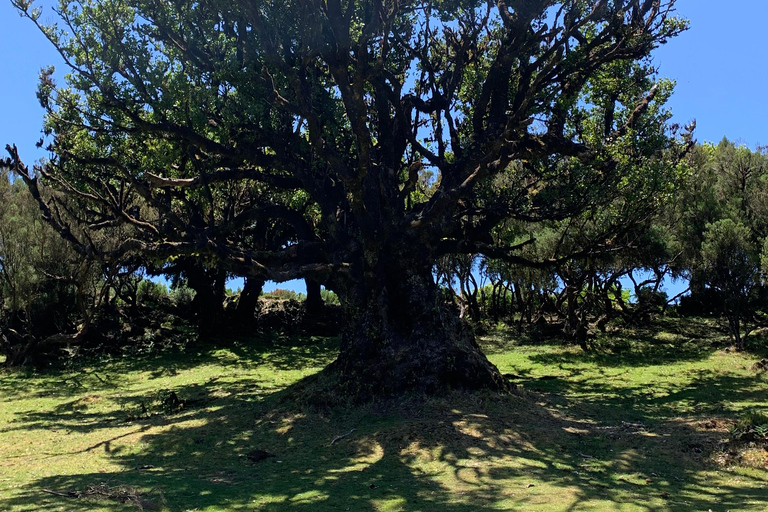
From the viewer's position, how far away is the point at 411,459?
33.9 ft

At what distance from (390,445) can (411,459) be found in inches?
29.9

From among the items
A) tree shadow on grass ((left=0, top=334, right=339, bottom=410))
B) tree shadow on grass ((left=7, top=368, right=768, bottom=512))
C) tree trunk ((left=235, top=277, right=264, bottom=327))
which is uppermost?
tree trunk ((left=235, top=277, right=264, bottom=327))

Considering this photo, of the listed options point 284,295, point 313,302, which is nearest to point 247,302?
point 313,302

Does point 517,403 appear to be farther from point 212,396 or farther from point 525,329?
point 525,329

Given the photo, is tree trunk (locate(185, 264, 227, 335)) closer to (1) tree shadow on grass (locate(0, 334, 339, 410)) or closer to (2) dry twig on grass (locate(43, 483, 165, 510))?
(1) tree shadow on grass (locate(0, 334, 339, 410))

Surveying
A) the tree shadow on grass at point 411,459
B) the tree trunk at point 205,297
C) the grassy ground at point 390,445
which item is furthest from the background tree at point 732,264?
the tree trunk at point 205,297

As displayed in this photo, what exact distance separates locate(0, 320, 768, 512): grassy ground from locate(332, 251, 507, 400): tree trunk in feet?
1.70

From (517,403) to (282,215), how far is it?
7.47 meters

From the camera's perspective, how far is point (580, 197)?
52.4 feet

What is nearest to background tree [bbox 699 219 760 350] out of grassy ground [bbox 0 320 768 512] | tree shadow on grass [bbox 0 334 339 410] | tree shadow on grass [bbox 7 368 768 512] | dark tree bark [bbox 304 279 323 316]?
grassy ground [bbox 0 320 768 512]

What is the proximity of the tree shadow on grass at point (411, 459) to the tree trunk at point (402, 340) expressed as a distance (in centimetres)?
48

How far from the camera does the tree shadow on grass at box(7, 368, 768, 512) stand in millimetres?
7965

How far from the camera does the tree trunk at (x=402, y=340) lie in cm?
1354

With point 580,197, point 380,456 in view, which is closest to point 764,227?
point 580,197
